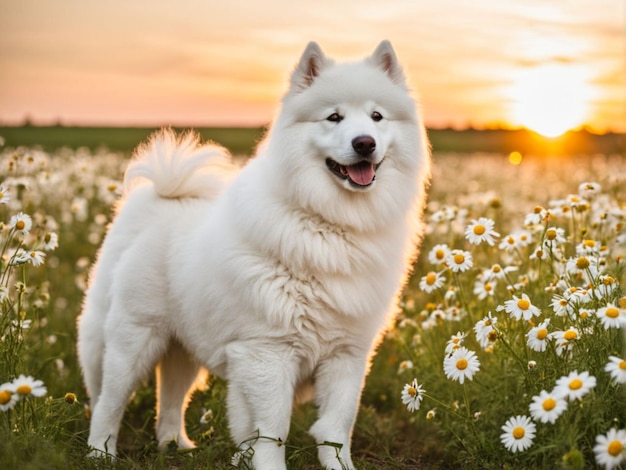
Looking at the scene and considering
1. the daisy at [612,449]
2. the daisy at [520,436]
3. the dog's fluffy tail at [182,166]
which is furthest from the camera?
the dog's fluffy tail at [182,166]

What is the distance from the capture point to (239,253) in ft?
12.1

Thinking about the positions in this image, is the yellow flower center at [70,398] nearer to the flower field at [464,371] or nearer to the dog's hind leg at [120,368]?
the flower field at [464,371]

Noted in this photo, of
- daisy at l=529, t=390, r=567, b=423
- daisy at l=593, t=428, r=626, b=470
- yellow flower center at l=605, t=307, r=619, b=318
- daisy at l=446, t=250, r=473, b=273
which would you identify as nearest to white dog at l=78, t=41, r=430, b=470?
daisy at l=446, t=250, r=473, b=273

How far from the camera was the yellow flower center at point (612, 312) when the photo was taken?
2.92 m

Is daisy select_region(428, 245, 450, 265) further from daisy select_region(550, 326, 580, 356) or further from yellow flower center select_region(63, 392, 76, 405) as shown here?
yellow flower center select_region(63, 392, 76, 405)

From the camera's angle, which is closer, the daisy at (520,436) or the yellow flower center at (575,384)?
the yellow flower center at (575,384)

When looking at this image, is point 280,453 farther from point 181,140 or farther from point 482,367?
point 181,140

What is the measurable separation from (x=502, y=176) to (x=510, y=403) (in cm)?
1148

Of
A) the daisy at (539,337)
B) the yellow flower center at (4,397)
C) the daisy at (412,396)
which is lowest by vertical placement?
the daisy at (412,396)

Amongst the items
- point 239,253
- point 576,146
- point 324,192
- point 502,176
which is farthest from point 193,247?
point 576,146

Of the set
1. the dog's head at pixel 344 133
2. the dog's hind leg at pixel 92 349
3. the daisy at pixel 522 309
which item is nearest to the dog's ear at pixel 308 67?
the dog's head at pixel 344 133

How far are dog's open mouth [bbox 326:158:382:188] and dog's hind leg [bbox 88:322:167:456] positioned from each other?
1511mm

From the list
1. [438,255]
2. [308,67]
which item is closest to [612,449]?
[438,255]

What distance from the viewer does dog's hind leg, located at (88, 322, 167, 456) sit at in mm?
4172
